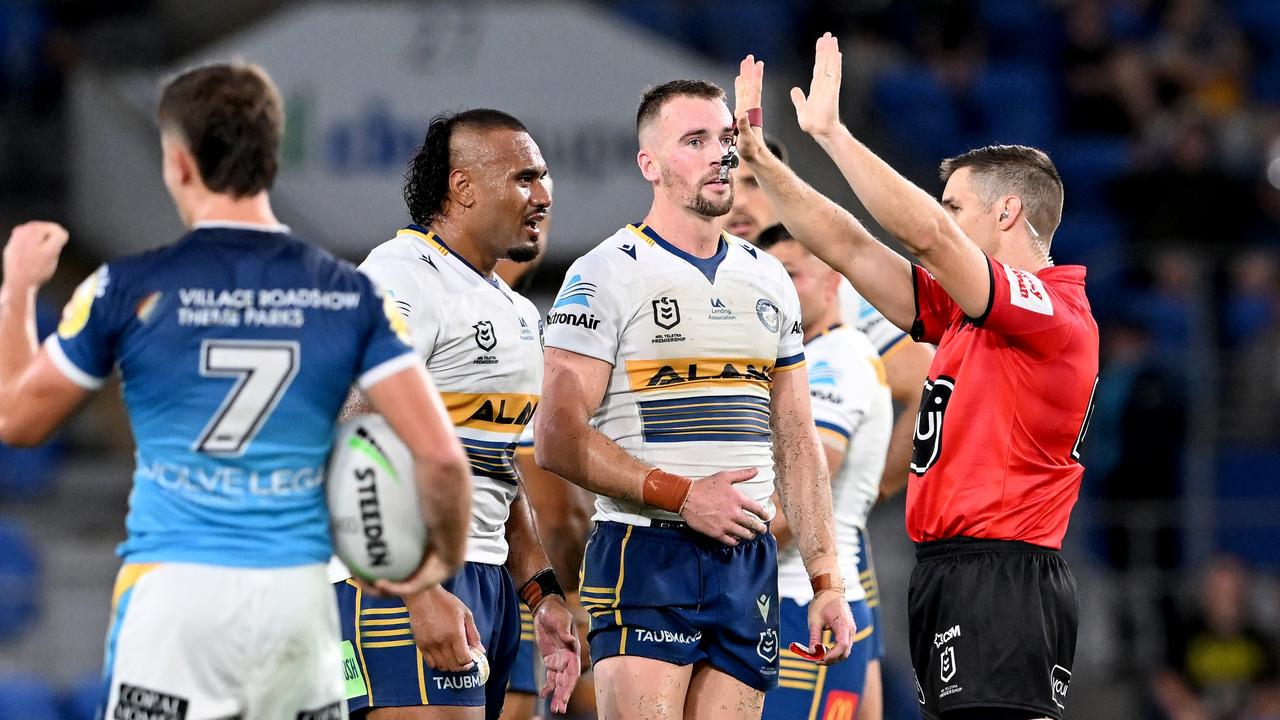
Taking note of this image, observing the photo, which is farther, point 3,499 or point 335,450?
point 3,499

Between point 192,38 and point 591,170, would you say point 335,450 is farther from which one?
point 192,38

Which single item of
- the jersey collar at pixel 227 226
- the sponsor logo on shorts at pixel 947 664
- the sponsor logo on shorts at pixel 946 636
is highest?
the jersey collar at pixel 227 226

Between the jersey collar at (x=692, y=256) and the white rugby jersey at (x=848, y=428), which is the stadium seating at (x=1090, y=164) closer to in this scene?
the white rugby jersey at (x=848, y=428)

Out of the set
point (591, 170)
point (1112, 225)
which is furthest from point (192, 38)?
point (1112, 225)

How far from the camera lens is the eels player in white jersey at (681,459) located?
5270mm

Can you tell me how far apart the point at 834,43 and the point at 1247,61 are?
1361cm

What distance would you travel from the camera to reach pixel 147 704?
3.86 metres

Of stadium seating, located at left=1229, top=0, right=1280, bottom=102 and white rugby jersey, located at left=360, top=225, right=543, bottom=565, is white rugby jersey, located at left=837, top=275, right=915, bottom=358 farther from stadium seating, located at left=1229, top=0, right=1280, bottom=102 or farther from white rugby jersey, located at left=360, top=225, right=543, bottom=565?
stadium seating, located at left=1229, top=0, right=1280, bottom=102

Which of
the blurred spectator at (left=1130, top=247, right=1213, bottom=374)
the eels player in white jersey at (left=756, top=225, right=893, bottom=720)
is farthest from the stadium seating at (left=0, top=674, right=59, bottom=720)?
the blurred spectator at (left=1130, top=247, right=1213, bottom=374)

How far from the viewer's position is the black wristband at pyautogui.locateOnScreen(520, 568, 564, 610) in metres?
5.57

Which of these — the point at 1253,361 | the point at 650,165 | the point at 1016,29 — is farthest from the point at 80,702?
the point at 1016,29

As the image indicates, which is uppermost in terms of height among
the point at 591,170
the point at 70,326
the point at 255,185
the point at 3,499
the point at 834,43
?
the point at 591,170

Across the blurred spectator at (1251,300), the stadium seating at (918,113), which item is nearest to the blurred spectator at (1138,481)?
the blurred spectator at (1251,300)

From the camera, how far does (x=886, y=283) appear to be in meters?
5.59
